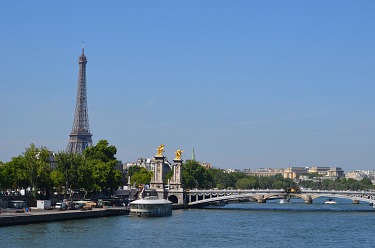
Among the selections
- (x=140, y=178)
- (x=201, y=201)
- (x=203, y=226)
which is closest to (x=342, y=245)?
(x=203, y=226)

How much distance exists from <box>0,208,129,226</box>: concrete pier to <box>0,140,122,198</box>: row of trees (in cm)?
546

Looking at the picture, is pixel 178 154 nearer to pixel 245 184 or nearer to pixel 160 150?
pixel 160 150

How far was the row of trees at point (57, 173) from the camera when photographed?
6694 cm

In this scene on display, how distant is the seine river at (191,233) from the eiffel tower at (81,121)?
219 ft

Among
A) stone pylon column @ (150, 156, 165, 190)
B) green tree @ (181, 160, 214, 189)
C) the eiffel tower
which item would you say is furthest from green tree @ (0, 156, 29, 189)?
the eiffel tower

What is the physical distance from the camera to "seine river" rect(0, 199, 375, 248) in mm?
44844

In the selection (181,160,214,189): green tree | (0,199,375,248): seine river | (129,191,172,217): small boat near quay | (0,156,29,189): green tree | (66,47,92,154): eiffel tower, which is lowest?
(0,199,375,248): seine river

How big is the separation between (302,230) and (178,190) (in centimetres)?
3758

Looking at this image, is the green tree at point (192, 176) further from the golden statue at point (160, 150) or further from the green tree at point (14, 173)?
the green tree at point (14, 173)

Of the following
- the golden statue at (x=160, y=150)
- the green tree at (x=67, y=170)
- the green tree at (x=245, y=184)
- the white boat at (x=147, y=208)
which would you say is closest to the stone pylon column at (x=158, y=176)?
the golden statue at (x=160, y=150)

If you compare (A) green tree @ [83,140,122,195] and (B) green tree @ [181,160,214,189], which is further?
(B) green tree @ [181,160,214,189]

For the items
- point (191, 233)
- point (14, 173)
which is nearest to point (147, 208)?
point (14, 173)

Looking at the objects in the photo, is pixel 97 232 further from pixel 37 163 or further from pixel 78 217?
pixel 37 163

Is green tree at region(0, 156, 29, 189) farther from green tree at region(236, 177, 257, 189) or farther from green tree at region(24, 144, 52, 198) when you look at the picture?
green tree at region(236, 177, 257, 189)
